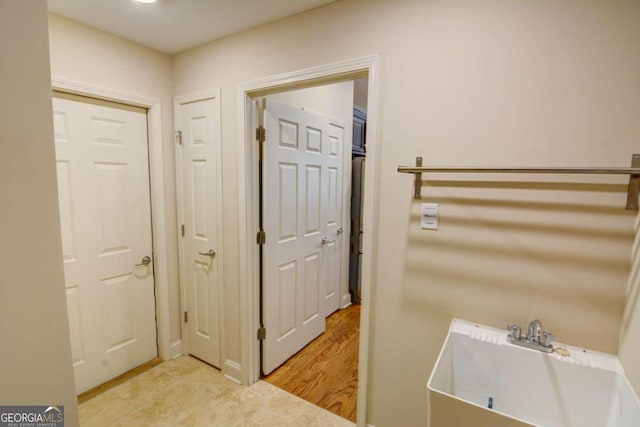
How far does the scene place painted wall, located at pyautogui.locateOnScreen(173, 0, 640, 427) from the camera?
1.14 m

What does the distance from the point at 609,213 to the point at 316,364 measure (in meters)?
2.10

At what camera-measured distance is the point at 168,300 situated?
246cm

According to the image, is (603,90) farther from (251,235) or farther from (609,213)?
(251,235)

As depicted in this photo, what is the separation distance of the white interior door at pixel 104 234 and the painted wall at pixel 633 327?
2.73 meters

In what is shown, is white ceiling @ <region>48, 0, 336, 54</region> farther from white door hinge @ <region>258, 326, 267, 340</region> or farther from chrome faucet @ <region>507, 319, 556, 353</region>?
white door hinge @ <region>258, 326, 267, 340</region>

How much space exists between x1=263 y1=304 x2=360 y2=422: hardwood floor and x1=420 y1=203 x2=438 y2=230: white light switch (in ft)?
4.38

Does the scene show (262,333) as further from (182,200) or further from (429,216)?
(429,216)

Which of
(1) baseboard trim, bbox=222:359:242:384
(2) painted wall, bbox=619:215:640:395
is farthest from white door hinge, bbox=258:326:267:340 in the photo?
(2) painted wall, bbox=619:215:640:395

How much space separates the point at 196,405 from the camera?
1.99 metres

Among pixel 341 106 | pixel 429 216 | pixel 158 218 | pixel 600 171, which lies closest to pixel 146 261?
pixel 158 218

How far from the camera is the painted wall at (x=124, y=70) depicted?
1.81m

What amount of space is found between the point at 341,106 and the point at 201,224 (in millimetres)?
1724

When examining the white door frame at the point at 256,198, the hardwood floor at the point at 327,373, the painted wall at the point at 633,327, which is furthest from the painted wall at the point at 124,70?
the painted wall at the point at 633,327

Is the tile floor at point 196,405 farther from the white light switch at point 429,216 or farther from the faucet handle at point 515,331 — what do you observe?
the white light switch at point 429,216
